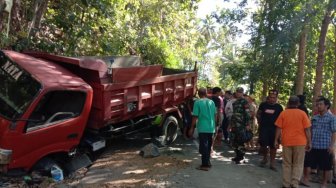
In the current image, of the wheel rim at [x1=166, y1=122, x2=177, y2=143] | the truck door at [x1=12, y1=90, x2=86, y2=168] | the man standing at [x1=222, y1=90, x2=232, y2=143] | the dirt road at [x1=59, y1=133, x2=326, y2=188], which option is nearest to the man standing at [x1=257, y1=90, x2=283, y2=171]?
the dirt road at [x1=59, y1=133, x2=326, y2=188]

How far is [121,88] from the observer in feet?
27.6

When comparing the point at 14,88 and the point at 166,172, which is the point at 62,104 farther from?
the point at 166,172

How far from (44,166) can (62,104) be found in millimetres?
1195

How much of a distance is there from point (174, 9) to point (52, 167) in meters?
18.6

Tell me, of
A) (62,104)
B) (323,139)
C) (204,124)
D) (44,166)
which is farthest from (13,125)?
(323,139)

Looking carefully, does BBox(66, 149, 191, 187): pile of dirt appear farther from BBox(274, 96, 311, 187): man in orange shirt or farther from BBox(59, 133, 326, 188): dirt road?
BBox(274, 96, 311, 187): man in orange shirt

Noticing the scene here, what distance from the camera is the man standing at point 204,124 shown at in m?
8.13

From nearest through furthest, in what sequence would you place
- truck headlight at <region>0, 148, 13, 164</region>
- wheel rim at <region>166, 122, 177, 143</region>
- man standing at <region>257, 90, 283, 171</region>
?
truck headlight at <region>0, 148, 13, 164</region> < man standing at <region>257, 90, 283, 171</region> < wheel rim at <region>166, 122, 177, 143</region>

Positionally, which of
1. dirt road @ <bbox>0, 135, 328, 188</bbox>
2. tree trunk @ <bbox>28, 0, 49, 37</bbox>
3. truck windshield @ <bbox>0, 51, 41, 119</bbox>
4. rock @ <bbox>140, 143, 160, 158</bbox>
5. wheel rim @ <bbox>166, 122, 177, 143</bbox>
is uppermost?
tree trunk @ <bbox>28, 0, 49, 37</bbox>

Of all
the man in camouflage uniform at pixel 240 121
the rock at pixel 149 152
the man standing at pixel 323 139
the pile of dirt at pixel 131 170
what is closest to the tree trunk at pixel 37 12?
the pile of dirt at pixel 131 170

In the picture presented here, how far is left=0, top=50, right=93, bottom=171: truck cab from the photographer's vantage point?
6539mm

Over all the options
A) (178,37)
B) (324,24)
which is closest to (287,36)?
(324,24)

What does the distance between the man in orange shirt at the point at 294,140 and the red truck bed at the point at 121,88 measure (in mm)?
3093

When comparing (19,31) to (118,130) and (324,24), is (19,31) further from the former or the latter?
(324,24)
